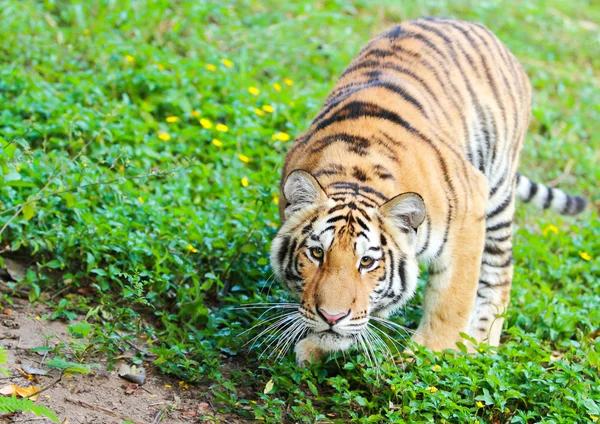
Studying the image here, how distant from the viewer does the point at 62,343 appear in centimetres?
345

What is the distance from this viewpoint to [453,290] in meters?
4.09

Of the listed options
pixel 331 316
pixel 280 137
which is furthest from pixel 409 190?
pixel 280 137

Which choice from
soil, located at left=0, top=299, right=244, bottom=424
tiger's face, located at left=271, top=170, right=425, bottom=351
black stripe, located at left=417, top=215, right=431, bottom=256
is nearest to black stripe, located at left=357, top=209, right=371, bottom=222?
tiger's face, located at left=271, top=170, right=425, bottom=351

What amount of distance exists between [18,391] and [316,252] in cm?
135

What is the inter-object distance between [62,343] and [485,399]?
1889 millimetres

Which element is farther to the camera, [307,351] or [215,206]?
[215,206]

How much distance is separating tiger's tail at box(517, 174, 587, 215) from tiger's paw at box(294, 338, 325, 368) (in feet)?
7.79

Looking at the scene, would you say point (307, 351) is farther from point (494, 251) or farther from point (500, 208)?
point (500, 208)

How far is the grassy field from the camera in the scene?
3.55 meters

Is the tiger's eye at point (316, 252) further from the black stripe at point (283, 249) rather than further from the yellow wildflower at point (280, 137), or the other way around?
the yellow wildflower at point (280, 137)

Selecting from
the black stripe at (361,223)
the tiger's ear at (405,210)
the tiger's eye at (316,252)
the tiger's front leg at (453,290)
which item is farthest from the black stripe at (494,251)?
the tiger's eye at (316,252)

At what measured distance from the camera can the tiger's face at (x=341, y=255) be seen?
130 inches

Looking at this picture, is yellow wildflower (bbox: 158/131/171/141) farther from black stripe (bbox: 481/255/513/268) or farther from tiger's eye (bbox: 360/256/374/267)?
tiger's eye (bbox: 360/256/374/267)

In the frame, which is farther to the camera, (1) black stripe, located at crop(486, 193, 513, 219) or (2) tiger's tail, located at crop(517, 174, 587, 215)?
(2) tiger's tail, located at crop(517, 174, 587, 215)
